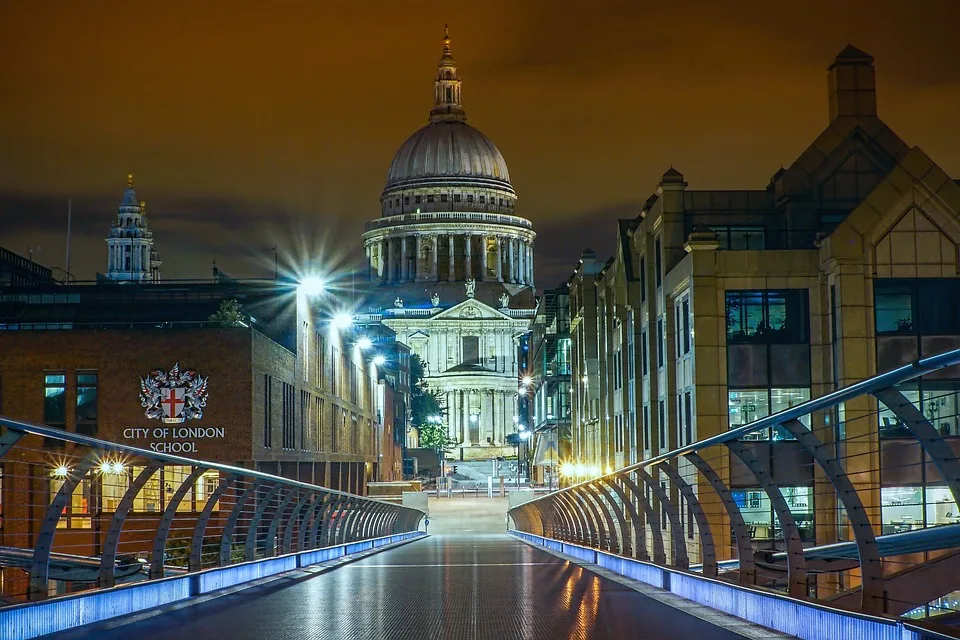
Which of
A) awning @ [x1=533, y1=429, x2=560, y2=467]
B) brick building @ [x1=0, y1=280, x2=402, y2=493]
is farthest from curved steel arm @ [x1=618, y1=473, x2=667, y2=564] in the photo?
awning @ [x1=533, y1=429, x2=560, y2=467]

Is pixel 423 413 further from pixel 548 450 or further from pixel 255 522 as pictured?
pixel 255 522

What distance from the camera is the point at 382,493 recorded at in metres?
97.6

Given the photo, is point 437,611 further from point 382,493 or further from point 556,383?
point 556,383

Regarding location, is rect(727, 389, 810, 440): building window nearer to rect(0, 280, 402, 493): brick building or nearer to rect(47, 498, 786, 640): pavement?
rect(0, 280, 402, 493): brick building

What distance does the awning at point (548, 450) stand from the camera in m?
107

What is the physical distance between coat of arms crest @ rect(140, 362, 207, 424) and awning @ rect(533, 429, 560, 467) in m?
50.7

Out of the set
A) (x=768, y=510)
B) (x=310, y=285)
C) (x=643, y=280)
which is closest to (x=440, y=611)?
(x=768, y=510)

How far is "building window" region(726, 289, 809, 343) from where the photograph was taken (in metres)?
45.9

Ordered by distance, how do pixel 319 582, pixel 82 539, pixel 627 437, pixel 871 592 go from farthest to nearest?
pixel 627 437 → pixel 82 539 → pixel 319 582 → pixel 871 592

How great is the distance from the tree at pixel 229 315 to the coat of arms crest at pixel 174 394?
19.7 feet

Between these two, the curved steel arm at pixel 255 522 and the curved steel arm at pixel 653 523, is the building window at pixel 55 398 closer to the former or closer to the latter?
the curved steel arm at pixel 255 522

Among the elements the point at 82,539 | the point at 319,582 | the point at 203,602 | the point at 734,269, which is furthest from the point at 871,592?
the point at 82,539

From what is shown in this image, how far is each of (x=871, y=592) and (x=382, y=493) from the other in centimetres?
8826

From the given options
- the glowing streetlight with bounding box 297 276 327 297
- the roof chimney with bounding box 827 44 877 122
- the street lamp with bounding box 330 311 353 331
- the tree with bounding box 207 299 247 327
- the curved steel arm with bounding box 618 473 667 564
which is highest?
the roof chimney with bounding box 827 44 877 122
